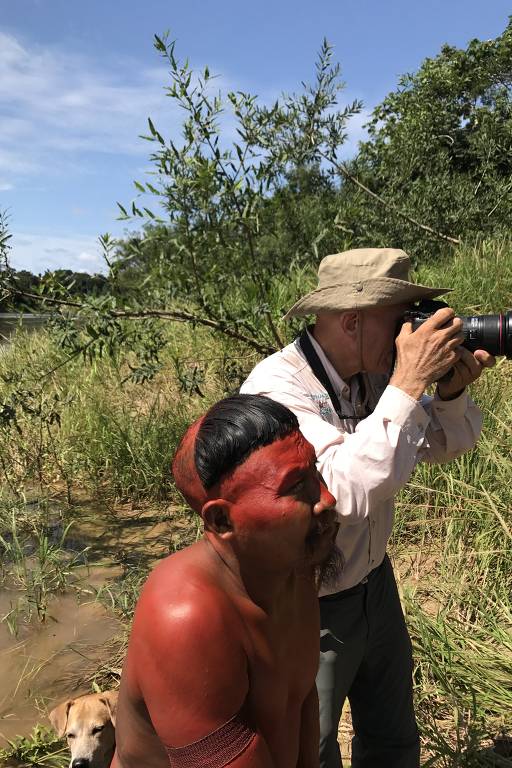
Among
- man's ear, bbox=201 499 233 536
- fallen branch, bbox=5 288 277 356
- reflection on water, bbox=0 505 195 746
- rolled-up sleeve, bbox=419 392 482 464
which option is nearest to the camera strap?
rolled-up sleeve, bbox=419 392 482 464

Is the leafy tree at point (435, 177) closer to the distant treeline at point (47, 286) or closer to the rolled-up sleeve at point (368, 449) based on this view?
the distant treeline at point (47, 286)

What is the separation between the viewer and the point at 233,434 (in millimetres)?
998

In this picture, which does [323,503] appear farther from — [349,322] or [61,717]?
[61,717]

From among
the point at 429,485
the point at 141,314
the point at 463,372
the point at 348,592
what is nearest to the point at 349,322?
the point at 463,372

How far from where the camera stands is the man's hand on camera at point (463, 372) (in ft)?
5.58

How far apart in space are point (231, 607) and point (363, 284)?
38.2 inches

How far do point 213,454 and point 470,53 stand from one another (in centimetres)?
1433

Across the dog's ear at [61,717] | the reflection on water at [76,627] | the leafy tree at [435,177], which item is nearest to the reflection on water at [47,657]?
the reflection on water at [76,627]

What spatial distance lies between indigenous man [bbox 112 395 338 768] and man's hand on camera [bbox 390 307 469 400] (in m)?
0.60

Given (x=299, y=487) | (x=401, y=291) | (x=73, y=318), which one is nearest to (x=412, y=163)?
(x=73, y=318)

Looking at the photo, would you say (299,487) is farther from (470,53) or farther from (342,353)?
(470,53)

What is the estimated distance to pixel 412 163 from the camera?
6.88 meters

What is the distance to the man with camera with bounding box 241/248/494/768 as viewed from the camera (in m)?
1.47

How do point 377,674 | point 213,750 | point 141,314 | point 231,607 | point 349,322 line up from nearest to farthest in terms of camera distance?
point 213,750 → point 231,607 → point 349,322 → point 377,674 → point 141,314
